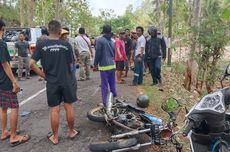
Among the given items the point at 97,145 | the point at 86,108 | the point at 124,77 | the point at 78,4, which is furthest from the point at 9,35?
the point at 78,4

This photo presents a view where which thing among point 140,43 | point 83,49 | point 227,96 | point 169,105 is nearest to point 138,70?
point 140,43

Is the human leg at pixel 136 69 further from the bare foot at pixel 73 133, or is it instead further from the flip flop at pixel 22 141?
the flip flop at pixel 22 141

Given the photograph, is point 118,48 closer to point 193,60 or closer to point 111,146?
point 193,60

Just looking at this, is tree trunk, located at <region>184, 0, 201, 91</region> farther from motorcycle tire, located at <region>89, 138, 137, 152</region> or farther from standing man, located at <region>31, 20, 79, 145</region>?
motorcycle tire, located at <region>89, 138, 137, 152</region>

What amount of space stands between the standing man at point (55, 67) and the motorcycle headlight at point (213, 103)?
2.84m

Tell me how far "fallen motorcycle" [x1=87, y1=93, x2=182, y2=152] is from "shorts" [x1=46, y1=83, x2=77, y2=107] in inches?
26.1

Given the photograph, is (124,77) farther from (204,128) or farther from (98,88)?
(204,128)

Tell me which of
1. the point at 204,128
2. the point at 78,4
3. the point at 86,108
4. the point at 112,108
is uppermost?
the point at 78,4

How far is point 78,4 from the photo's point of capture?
3284cm

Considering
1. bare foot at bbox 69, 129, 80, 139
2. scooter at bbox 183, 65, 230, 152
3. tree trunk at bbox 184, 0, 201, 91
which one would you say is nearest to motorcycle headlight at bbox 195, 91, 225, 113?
scooter at bbox 183, 65, 230, 152

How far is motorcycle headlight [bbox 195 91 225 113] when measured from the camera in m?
2.45

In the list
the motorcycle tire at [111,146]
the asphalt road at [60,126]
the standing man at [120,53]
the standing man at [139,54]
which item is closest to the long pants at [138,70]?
the standing man at [139,54]

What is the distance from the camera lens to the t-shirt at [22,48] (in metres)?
11.4

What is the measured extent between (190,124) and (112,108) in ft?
9.64
